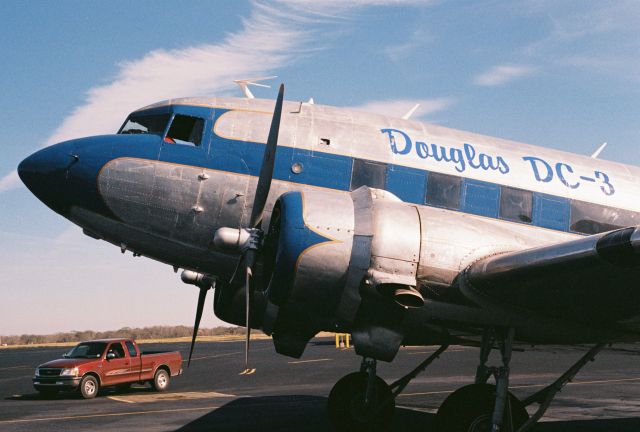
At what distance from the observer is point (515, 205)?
42.7 ft

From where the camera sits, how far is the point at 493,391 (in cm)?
1046

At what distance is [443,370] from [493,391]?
2379 centimetres

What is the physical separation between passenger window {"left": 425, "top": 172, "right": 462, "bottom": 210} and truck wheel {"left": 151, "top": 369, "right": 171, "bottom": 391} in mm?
17246

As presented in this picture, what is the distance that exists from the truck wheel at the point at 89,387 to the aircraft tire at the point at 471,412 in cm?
1713

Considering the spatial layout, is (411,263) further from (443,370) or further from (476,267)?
(443,370)

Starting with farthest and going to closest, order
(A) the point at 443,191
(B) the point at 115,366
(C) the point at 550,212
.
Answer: (B) the point at 115,366 → (C) the point at 550,212 → (A) the point at 443,191

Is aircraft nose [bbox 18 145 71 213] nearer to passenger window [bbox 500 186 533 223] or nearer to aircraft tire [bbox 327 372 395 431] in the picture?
aircraft tire [bbox 327 372 395 431]

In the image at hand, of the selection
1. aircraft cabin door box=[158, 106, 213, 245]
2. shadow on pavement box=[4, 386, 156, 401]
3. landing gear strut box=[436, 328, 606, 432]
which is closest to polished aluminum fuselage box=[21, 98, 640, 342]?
aircraft cabin door box=[158, 106, 213, 245]

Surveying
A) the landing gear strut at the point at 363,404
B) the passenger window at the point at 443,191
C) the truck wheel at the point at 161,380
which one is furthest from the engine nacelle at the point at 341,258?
the truck wheel at the point at 161,380

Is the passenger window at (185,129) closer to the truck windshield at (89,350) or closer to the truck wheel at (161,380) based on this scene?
the truck windshield at (89,350)

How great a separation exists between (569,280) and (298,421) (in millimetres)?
8746

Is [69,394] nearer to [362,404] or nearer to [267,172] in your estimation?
[362,404]

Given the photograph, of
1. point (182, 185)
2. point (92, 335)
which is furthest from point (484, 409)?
point (92, 335)

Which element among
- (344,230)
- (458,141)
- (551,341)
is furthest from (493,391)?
(458,141)
